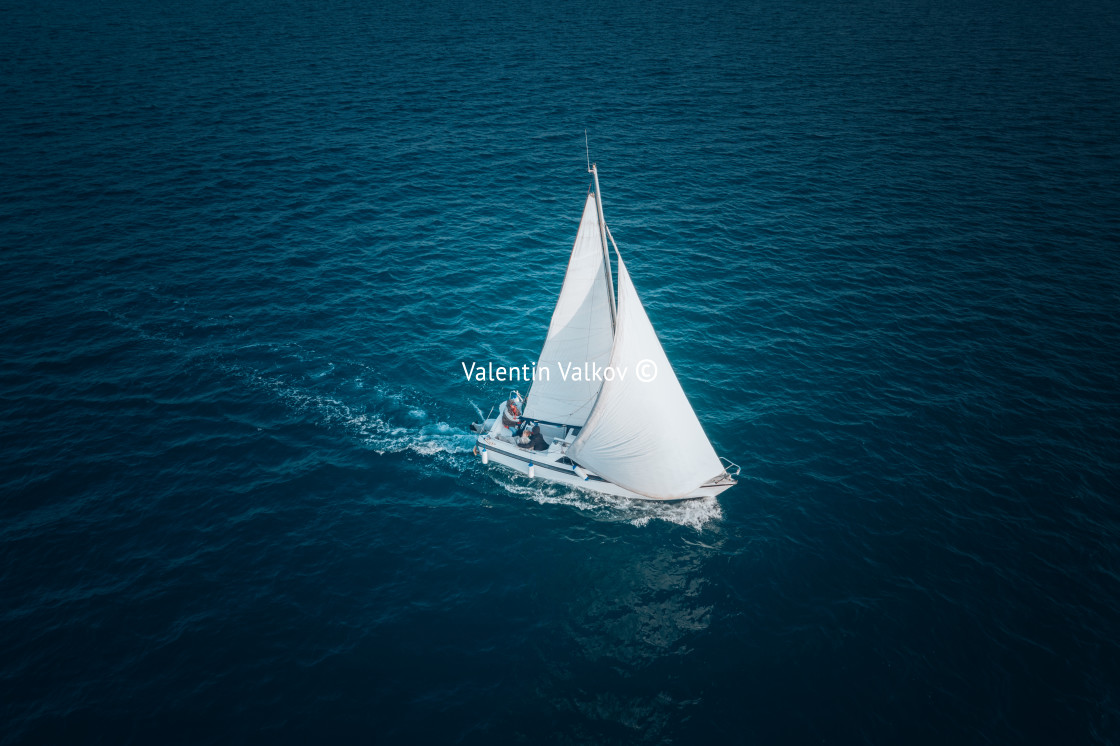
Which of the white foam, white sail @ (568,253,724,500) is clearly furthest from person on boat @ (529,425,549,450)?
white sail @ (568,253,724,500)

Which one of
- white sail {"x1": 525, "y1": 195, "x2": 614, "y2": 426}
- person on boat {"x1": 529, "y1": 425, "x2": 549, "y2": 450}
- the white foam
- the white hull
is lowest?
the white foam

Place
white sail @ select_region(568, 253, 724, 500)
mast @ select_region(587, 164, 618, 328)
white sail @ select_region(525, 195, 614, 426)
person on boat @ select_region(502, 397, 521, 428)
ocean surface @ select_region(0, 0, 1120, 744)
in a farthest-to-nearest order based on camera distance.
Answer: person on boat @ select_region(502, 397, 521, 428) → white sail @ select_region(568, 253, 724, 500) → white sail @ select_region(525, 195, 614, 426) → mast @ select_region(587, 164, 618, 328) → ocean surface @ select_region(0, 0, 1120, 744)

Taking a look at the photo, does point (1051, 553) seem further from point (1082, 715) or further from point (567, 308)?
point (567, 308)

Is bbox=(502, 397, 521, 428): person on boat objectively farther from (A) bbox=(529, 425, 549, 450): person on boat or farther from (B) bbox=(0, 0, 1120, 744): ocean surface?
(B) bbox=(0, 0, 1120, 744): ocean surface

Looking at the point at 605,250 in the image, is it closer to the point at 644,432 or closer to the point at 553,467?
the point at 644,432

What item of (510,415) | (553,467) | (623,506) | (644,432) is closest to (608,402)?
(644,432)

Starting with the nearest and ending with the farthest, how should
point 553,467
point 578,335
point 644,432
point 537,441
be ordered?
1. point 644,432
2. point 578,335
3. point 553,467
4. point 537,441
